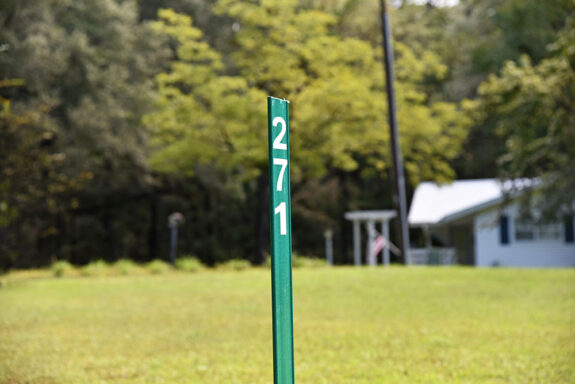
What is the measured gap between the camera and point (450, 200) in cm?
2873

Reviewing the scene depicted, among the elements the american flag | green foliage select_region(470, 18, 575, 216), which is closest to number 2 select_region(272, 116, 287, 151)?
green foliage select_region(470, 18, 575, 216)

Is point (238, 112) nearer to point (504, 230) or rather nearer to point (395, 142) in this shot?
point (395, 142)

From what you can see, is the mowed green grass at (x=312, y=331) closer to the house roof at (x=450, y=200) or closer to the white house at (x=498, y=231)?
the white house at (x=498, y=231)

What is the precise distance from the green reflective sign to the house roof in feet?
77.5

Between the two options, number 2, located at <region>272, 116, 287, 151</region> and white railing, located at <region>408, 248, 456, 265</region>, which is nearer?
number 2, located at <region>272, 116, 287, 151</region>

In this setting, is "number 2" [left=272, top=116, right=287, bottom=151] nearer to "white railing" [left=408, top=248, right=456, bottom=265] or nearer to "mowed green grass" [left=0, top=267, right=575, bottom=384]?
"mowed green grass" [left=0, top=267, right=575, bottom=384]

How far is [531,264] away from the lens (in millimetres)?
26281

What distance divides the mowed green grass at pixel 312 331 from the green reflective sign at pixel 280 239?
8.86 ft

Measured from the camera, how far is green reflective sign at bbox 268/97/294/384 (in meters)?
3.17

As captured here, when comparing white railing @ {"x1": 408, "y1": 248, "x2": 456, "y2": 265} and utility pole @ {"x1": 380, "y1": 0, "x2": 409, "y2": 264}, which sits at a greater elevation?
utility pole @ {"x1": 380, "y1": 0, "x2": 409, "y2": 264}

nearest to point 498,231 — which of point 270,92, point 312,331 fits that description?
point 270,92

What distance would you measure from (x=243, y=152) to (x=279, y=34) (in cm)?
395

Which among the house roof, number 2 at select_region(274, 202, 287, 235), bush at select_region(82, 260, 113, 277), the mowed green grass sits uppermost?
the house roof

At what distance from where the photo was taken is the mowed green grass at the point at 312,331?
6.25 m
